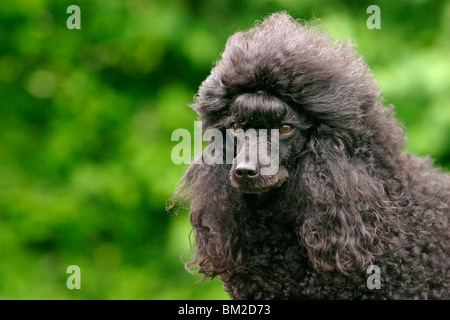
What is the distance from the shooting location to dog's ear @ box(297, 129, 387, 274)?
2693 millimetres

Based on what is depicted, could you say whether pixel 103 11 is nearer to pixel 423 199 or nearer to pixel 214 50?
pixel 214 50

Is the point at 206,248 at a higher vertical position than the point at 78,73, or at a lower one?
lower

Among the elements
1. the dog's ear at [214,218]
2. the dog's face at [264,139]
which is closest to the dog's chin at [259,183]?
the dog's face at [264,139]

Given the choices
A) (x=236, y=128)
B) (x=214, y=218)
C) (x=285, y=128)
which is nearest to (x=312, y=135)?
(x=285, y=128)

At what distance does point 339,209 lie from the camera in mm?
2715

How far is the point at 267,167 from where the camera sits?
8.59 ft

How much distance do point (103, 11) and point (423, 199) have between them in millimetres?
3639

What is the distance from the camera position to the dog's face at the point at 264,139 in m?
2.60

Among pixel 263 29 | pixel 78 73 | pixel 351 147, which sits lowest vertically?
pixel 351 147

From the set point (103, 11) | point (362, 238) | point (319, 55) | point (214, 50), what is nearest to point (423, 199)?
point (362, 238)

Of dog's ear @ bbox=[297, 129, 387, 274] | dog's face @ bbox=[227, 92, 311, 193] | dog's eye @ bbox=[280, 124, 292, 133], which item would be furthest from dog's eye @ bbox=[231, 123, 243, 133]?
dog's ear @ bbox=[297, 129, 387, 274]

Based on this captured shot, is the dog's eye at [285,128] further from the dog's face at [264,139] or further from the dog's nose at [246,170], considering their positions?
the dog's nose at [246,170]

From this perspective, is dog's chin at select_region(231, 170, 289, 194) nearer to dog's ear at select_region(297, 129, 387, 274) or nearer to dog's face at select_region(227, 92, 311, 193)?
dog's face at select_region(227, 92, 311, 193)

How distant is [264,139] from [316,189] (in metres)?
0.33
